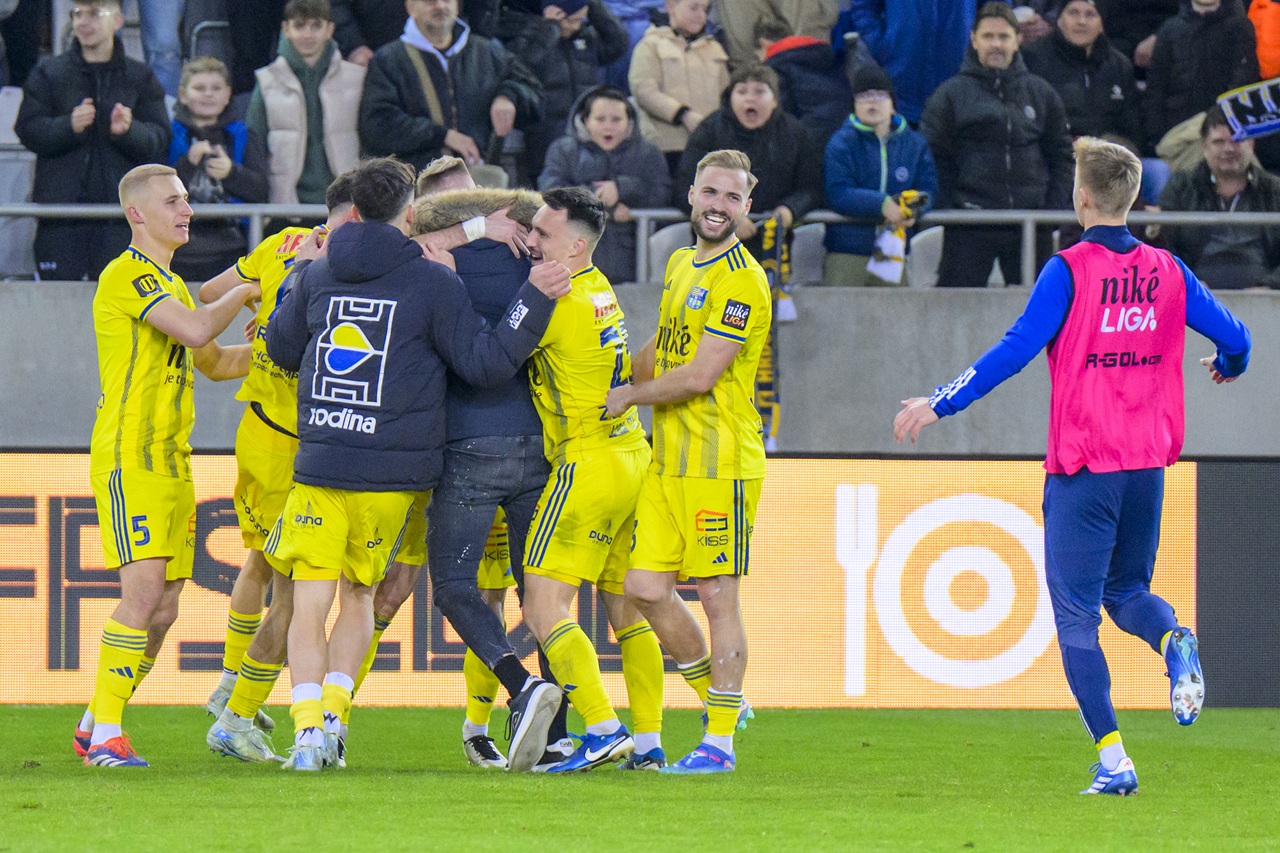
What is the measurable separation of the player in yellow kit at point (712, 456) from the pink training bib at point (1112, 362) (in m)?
1.16

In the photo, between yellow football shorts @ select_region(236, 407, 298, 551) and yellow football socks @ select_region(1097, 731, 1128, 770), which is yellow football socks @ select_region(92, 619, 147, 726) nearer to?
yellow football shorts @ select_region(236, 407, 298, 551)

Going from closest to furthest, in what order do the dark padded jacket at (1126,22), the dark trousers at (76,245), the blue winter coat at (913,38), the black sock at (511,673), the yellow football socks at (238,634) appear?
the black sock at (511,673) < the yellow football socks at (238,634) < the dark trousers at (76,245) < the blue winter coat at (913,38) < the dark padded jacket at (1126,22)

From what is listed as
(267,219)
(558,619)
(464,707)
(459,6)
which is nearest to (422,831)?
(558,619)

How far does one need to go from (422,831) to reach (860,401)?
22.6ft

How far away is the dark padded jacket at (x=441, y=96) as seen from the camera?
423 inches

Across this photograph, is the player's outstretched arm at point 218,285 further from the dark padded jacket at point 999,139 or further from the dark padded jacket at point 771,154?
the dark padded jacket at point 999,139

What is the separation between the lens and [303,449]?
6402 mm

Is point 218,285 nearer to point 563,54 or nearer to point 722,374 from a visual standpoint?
point 722,374

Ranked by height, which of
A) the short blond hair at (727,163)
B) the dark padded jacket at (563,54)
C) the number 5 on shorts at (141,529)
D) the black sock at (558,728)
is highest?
the dark padded jacket at (563,54)

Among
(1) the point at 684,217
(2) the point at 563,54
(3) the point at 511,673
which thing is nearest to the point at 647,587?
(3) the point at 511,673

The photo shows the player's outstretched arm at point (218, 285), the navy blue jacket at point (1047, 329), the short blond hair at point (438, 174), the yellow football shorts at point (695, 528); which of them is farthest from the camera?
the player's outstretched arm at point (218, 285)

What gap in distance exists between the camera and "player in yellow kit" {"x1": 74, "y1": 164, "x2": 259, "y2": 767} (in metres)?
6.74

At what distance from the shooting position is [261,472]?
7.28 m

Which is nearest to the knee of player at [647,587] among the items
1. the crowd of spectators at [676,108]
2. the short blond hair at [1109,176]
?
the short blond hair at [1109,176]
